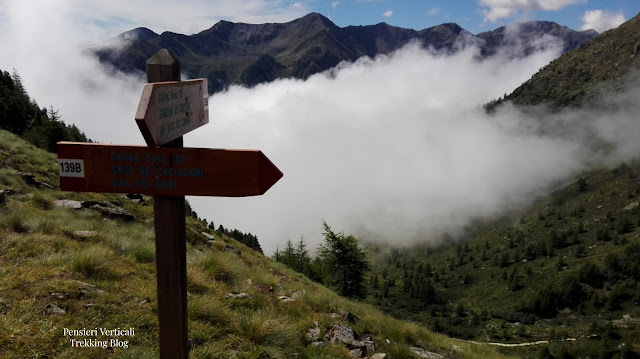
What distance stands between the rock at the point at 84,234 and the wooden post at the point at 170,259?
379 inches

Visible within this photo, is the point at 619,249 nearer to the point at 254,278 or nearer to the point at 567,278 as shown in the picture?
the point at 567,278

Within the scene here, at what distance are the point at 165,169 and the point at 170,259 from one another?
1104 mm

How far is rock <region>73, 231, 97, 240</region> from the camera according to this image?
40.4 ft

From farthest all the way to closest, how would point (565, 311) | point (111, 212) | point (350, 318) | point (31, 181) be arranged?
point (565, 311) < point (31, 181) < point (111, 212) < point (350, 318)

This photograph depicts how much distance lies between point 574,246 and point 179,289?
728ft

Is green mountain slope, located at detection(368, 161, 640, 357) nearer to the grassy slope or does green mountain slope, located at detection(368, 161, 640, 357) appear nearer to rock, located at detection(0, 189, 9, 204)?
the grassy slope

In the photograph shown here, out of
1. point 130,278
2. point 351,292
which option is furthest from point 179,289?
point 351,292

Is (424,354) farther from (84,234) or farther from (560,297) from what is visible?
(560,297)

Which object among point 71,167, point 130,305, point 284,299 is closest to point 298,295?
point 284,299

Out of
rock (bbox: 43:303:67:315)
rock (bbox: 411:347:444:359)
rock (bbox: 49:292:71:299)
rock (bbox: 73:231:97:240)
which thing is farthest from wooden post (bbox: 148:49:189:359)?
rock (bbox: 73:231:97:240)

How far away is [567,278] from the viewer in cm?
15338

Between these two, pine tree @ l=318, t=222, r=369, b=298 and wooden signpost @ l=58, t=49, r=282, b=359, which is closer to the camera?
wooden signpost @ l=58, t=49, r=282, b=359

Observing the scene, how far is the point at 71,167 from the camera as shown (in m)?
4.50

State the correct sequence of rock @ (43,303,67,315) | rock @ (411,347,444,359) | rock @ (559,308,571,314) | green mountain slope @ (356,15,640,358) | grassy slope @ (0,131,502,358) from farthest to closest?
rock @ (559,308,571,314) → green mountain slope @ (356,15,640,358) → rock @ (411,347,444,359) → rock @ (43,303,67,315) → grassy slope @ (0,131,502,358)
